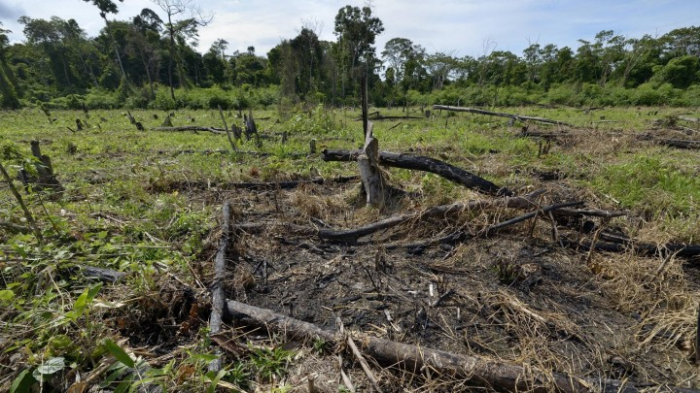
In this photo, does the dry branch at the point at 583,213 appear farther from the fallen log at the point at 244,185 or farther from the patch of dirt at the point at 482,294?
the fallen log at the point at 244,185

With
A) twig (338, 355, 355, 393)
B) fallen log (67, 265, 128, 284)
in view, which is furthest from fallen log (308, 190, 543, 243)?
fallen log (67, 265, 128, 284)

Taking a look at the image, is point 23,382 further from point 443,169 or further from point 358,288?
point 443,169

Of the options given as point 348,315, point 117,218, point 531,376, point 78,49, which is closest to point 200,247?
point 117,218

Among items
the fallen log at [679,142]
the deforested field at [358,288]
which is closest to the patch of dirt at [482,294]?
the deforested field at [358,288]

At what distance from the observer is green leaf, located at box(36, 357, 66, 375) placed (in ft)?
5.04

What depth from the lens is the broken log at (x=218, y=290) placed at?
2.07 metres

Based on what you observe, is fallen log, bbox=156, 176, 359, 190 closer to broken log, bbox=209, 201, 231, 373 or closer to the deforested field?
the deforested field

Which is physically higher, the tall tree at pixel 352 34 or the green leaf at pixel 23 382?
the tall tree at pixel 352 34

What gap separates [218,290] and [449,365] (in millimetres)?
1736

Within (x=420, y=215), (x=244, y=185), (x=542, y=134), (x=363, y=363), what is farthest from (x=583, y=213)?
(x=542, y=134)

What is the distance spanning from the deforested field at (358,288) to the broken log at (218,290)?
0.02m

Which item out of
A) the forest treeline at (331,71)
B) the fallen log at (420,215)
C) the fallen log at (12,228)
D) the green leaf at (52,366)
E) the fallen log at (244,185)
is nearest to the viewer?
the green leaf at (52,366)

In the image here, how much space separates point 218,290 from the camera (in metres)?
2.44

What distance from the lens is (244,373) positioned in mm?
1834
